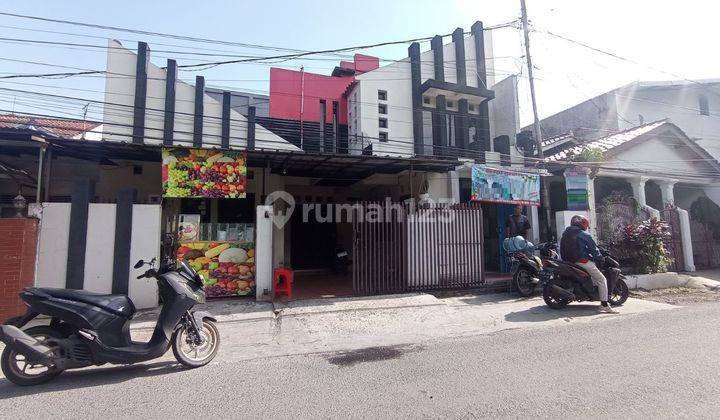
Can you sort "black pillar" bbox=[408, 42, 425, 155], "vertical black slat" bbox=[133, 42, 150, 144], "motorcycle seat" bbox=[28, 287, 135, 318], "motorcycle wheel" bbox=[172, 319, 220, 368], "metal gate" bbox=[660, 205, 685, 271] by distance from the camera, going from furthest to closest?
"black pillar" bbox=[408, 42, 425, 155], "metal gate" bbox=[660, 205, 685, 271], "vertical black slat" bbox=[133, 42, 150, 144], "motorcycle wheel" bbox=[172, 319, 220, 368], "motorcycle seat" bbox=[28, 287, 135, 318]

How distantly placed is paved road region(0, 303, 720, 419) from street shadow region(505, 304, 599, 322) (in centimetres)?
144

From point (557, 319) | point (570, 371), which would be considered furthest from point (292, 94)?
point (570, 371)

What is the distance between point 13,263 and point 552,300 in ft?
32.2

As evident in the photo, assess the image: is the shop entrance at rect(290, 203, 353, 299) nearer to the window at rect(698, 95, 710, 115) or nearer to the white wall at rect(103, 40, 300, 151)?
the white wall at rect(103, 40, 300, 151)

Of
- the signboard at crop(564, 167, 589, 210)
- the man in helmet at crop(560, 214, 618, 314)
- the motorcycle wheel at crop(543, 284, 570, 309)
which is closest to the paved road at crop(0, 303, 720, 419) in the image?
the man in helmet at crop(560, 214, 618, 314)

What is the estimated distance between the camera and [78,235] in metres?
6.89

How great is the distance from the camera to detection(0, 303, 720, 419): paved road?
10.4 ft

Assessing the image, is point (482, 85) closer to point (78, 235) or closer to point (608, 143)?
point (608, 143)

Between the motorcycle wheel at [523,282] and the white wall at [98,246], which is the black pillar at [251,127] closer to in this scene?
the white wall at [98,246]

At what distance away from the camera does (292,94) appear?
13766 mm

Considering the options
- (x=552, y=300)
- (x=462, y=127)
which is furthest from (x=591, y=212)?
(x=552, y=300)

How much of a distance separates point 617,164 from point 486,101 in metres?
4.86

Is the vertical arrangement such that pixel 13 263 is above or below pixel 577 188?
below

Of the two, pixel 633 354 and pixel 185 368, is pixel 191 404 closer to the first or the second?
pixel 185 368
